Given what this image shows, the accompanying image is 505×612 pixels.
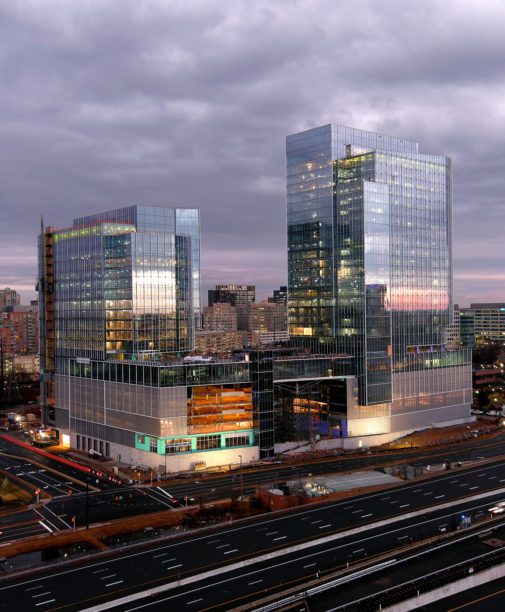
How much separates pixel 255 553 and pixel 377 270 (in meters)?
86.9

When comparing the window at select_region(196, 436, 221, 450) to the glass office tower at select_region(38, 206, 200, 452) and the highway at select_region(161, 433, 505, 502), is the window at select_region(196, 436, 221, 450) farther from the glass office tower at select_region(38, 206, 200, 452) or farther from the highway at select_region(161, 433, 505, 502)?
the glass office tower at select_region(38, 206, 200, 452)

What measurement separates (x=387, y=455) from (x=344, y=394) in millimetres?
17682

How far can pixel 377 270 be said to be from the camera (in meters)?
152

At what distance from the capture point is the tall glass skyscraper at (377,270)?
150875 mm

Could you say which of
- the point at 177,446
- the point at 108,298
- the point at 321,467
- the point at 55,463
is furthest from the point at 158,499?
the point at 108,298

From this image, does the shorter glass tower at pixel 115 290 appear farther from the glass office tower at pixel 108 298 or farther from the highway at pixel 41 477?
the highway at pixel 41 477

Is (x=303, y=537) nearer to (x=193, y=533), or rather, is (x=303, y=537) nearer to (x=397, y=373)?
(x=193, y=533)

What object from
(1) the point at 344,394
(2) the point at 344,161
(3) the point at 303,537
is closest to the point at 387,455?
(1) the point at 344,394

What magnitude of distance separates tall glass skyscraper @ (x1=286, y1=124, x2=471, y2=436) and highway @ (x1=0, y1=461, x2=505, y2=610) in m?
50.1

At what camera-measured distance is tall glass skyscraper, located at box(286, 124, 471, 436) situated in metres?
151

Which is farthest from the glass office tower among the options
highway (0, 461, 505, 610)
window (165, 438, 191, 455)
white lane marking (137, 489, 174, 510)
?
highway (0, 461, 505, 610)

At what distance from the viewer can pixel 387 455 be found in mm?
137750

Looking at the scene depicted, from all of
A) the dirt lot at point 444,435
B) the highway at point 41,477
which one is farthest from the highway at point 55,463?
the dirt lot at point 444,435

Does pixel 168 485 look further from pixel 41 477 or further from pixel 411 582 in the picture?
pixel 411 582
